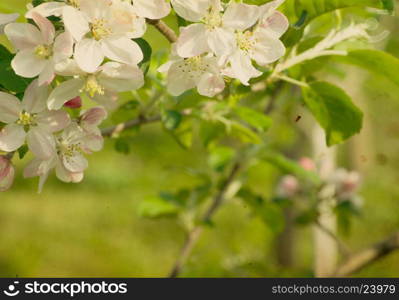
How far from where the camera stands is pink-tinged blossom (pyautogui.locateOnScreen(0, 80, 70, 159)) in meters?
0.59

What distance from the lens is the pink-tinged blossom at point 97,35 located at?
532 mm

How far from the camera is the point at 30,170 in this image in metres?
0.64

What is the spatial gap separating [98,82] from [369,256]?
3.27 feet

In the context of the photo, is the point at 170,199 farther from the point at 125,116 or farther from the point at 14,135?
the point at 14,135

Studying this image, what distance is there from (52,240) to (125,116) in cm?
275

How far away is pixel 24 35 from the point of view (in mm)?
569

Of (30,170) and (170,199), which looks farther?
(170,199)

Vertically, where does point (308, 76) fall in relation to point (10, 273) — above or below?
below

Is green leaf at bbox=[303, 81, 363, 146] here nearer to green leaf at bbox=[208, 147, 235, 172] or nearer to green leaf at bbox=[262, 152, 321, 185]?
green leaf at bbox=[262, 152, 321, 185]

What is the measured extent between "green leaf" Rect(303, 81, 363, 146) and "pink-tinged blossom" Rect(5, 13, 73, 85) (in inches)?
15.5

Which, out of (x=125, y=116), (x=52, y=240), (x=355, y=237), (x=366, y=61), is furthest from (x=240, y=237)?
(x=366, y=61)

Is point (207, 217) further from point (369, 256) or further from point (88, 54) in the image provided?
point (88, 54)

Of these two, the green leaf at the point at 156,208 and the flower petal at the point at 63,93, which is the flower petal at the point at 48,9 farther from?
the green leaf at the point at 156,208

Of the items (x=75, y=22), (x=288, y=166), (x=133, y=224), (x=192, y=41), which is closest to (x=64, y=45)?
(x=75, y=22)
